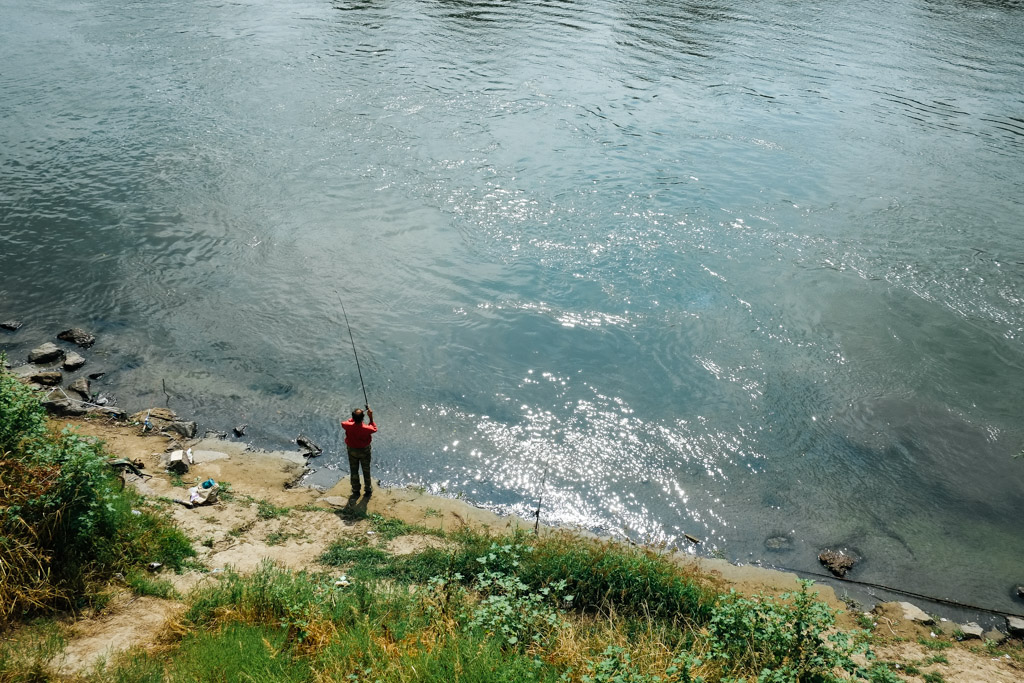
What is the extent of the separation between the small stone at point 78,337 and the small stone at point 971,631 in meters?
17.2

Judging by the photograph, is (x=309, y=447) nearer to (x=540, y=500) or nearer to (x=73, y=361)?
(x=540, y=500)

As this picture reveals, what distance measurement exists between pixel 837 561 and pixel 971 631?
77.5 inches

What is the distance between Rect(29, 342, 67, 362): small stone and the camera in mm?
14656

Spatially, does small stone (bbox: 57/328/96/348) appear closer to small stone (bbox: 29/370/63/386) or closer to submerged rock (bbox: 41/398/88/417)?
A: small stone (bbox: 29/370/63/386)

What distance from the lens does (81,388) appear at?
13.9 metres

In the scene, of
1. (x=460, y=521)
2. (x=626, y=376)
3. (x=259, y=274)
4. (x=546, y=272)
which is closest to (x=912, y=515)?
(x=626, y=376)

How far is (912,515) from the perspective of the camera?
1265 centimetres

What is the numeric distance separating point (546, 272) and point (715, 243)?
16.0ft

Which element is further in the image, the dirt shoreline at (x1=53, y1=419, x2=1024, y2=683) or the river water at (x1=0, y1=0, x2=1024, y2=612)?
the river water at (x1=0, y1=0, x2=1024, y2=612)

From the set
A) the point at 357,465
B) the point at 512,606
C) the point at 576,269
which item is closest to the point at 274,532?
the point at 357,465

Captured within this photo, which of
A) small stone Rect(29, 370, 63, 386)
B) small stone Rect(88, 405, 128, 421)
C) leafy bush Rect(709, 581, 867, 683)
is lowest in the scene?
small stone Rect(88, 405, 128, 421)

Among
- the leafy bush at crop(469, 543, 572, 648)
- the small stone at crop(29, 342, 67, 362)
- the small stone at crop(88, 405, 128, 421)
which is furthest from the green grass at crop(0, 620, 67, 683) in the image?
the small stone at crop(29, 342, 67, 362)

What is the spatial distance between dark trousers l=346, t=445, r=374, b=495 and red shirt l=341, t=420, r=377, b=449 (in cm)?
13

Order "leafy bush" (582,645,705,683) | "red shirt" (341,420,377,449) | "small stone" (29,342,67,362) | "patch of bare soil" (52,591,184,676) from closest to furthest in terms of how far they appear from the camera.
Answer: "leafy bush" (582,645,705,683) < "patch of bare soil" (52,591,184,676) < "red shirt" (341,420,377,449) < "small stone" (29,342,67,362)
